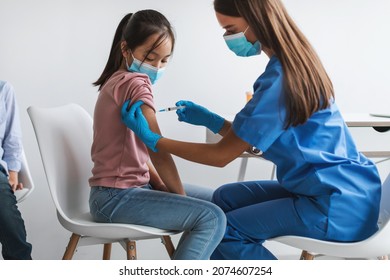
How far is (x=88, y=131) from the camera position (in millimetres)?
1945

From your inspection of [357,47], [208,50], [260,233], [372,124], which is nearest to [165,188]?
[260,233]

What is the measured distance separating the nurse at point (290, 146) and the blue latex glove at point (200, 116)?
0.81 ft

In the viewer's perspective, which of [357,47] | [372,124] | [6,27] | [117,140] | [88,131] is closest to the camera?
[117,140]

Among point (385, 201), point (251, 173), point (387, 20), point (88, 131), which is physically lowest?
point (251, 173)

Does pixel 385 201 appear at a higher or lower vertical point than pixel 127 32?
lower

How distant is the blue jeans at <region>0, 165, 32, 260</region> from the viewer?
1871mm

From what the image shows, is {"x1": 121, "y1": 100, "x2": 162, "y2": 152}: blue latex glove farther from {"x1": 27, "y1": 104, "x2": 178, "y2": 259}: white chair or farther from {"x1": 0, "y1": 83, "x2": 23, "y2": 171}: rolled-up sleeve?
{"x1": 0, "y1": 83, "x2": 23, "y2": 171}: rolled-up sleeve

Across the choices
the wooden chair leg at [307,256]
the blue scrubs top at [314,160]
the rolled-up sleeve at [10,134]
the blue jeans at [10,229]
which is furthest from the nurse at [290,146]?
the rolled-up sleeve at [10,134]

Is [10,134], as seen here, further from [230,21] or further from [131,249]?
[230,21]

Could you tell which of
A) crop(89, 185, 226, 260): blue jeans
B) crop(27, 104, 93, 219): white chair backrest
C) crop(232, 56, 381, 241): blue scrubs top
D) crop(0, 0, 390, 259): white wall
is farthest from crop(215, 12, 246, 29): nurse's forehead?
crop(0, 0, 390, 259): white wall

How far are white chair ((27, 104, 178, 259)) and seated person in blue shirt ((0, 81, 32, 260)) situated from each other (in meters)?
0.21

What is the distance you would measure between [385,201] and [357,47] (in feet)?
5.23

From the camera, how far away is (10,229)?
188cm
